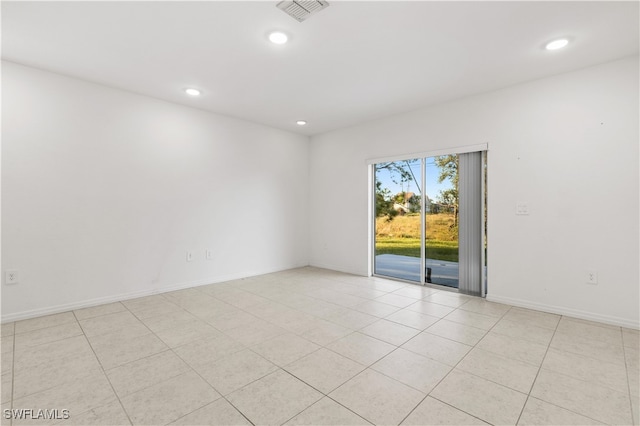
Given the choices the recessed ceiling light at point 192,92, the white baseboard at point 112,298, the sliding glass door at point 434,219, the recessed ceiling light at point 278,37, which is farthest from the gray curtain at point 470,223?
the recessed ceiling light at point 192,92


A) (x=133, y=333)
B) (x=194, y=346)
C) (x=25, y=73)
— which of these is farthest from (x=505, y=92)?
(x=25, y=73)

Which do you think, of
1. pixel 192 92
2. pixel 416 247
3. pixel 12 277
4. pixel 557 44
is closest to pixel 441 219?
pixel 416 247

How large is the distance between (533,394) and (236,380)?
1.89 metres

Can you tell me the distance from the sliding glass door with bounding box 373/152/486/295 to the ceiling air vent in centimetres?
269

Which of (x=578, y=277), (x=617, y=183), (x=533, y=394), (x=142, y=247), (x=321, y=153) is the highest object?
(x=321, y=153)

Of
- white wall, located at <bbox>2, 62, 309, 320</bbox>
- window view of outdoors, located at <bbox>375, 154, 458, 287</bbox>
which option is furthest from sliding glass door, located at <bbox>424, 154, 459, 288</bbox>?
white wall, located at <bbox>2, 62, 309, 320</bbox>

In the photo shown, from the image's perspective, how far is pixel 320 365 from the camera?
6.99ft

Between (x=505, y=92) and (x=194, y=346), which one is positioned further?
(x=505, y=92)

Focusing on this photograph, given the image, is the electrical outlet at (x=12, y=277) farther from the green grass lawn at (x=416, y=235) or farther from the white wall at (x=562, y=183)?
the white wall at (x=562, y=183)

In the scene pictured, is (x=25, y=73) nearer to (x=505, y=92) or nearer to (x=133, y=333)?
(x=133, y=333)

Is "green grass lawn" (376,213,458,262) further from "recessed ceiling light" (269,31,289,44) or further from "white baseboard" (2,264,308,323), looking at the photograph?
"recessed ceiling light" (269,31,289,44)

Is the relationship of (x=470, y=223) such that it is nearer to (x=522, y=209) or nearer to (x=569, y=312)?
(x=522, y=209)

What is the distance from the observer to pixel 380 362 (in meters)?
2.17

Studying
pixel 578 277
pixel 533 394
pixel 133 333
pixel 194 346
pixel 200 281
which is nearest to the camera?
pixel 533 394
